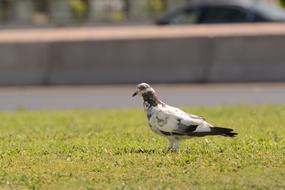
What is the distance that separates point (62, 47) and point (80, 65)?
1.83 ft

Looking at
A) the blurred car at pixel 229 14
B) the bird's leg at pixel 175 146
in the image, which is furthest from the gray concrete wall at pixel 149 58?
the bird's leg at pixel 175 146

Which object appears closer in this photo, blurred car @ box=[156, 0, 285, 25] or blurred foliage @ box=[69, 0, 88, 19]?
blurred car @ box=[156, 0, 285, 25]

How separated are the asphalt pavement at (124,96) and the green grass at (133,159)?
12.2 feet

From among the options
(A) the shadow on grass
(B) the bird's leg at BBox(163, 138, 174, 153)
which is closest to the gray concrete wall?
(A) the shadow on grass

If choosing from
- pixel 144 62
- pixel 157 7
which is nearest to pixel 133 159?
pixel 144 62

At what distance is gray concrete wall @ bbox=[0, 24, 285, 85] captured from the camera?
18.1 meters

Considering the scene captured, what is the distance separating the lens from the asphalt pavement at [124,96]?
15477mm

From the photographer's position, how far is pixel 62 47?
18672 mm

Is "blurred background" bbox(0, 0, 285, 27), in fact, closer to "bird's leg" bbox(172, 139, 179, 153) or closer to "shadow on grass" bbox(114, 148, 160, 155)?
"shadow on grass" bbox(114, 148, 160, 155)

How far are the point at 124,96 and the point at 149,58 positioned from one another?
194 centimetres

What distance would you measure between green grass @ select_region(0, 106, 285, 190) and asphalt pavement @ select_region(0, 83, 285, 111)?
3.71 metres

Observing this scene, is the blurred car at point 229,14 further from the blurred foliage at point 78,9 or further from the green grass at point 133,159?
the blurred foliage at point 78,9

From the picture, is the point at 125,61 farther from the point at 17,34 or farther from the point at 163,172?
the point at 163,172

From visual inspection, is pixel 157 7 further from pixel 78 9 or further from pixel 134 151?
pixel 134 151
